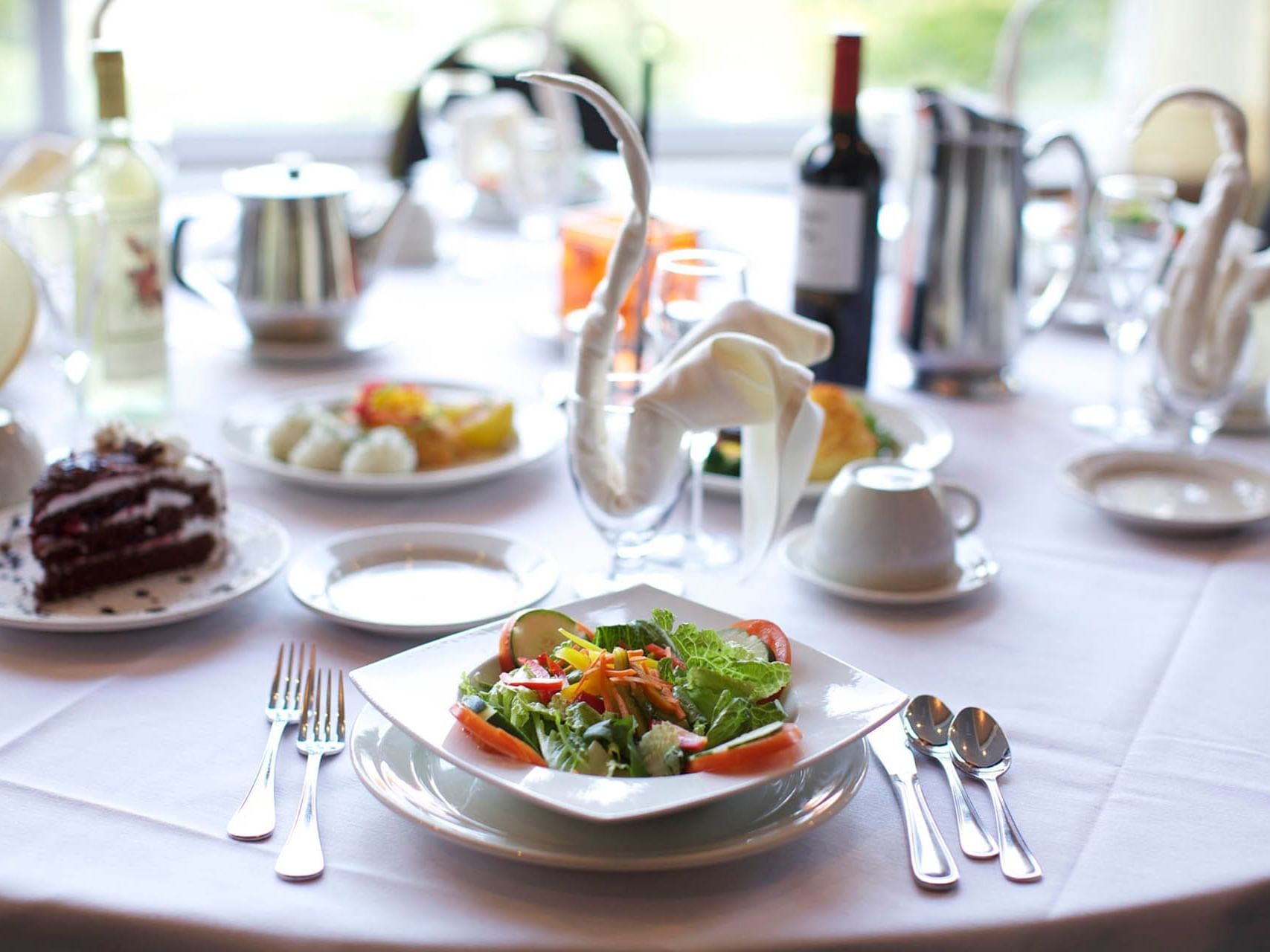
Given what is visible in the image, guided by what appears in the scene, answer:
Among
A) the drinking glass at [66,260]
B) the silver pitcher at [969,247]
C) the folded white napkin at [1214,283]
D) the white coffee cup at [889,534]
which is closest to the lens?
the white coffee cup at [889,534]

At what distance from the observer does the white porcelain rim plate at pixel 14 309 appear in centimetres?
132

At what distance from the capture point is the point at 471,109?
2338mm

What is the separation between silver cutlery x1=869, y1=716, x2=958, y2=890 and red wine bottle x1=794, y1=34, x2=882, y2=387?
2.38 ft

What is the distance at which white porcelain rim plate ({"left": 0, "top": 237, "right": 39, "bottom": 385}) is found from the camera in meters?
1.32

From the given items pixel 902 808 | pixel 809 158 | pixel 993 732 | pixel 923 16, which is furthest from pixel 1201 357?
pixel 923 16

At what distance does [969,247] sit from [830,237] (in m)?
0.20

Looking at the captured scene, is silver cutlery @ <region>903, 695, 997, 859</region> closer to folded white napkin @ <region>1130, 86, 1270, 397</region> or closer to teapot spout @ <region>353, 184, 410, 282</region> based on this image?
folded white napkin @ <region>1130, 86, 1270, 397</region>

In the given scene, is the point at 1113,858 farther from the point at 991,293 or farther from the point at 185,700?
the point at 991,293

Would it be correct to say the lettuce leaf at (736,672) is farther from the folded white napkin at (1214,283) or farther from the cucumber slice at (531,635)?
the folded white napkin at (1214,283)

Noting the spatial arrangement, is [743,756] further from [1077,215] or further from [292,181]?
[292,181]

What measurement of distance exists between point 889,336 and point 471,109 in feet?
2.96

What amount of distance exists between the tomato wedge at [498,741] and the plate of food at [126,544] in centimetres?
35

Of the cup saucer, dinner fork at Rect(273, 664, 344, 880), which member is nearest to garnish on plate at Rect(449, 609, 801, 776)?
dinner fork at Rect(273, 664, 344, 880)

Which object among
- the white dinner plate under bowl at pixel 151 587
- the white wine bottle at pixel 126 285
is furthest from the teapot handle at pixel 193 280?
the white dinner plate under bowl at pixel 151 587
